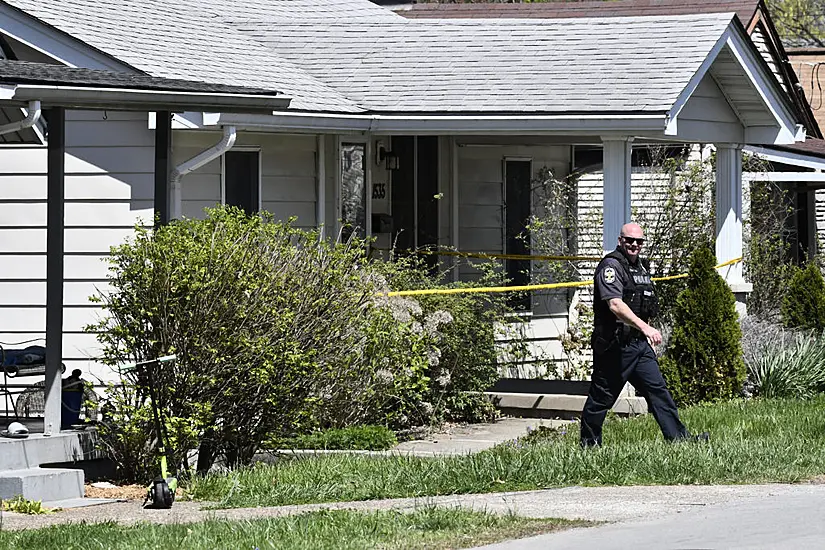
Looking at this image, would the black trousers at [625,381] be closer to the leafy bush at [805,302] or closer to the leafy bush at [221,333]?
the leafy bush at [221,333]

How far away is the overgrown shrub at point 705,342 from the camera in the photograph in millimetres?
14672

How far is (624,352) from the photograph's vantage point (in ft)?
36.4

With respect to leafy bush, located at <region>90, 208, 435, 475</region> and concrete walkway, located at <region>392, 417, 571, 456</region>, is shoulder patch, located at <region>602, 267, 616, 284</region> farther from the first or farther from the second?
leafy bush, located at <region>90, 208, 435, 475</region>

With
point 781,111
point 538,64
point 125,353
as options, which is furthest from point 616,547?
point 781,111

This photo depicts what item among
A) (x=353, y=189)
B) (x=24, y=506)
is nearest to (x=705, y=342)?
(x=353, y=189)

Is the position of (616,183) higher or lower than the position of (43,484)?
higher

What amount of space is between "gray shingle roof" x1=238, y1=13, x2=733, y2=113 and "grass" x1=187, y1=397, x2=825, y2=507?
4275mm

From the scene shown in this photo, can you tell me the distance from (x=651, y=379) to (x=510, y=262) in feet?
21.7

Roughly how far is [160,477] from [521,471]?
2.62 metres

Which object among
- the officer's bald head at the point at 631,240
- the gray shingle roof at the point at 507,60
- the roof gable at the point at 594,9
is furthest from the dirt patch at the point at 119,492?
the roof gable at the point at 594,9

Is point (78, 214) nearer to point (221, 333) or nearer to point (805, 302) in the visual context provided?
point (221, 333)

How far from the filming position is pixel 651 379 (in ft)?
36.4

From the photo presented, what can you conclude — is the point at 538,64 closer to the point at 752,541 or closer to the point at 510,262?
the point at 510,262

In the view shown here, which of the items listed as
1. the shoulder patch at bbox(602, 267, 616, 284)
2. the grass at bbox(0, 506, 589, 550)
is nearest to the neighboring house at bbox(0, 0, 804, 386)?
the shoulder patch at bbox(602, 267, 616, 284)
